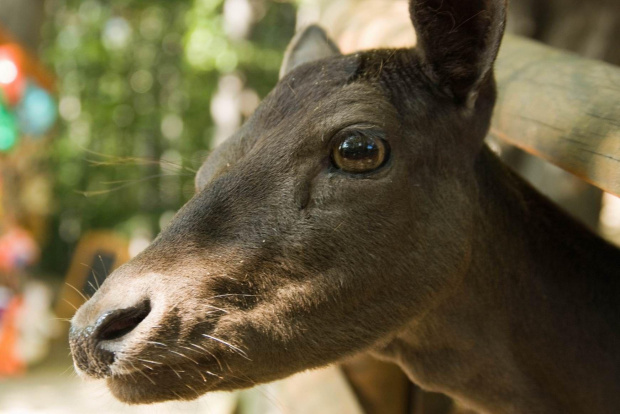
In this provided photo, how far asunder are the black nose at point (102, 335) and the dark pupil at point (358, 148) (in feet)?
2.52

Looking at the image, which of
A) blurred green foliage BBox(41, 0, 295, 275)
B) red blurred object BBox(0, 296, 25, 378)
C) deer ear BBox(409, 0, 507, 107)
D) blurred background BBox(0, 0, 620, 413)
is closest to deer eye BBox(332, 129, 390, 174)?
deer ear BBox(409, 0, 507, 107)

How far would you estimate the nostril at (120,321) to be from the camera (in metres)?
1.87

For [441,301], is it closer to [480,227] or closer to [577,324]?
[480,227]

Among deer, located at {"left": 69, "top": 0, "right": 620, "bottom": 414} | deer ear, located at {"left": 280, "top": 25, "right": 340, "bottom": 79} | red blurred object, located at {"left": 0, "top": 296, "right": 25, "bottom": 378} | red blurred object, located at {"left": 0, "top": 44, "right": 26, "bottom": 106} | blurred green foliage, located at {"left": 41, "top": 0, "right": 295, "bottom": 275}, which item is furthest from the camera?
blurred green foliage, located at {"left": 41, "top": 0, "right": 295, "bottom": 275}

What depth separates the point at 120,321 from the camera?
189 centimetres

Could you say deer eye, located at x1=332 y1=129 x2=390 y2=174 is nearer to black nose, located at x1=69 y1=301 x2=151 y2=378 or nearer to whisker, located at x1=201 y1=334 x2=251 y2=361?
whisker, located at x1=201 y1=334 x2=251 y2=361

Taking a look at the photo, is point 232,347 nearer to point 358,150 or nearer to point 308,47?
point 358,150

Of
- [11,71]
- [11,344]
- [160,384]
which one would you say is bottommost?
[11,344]

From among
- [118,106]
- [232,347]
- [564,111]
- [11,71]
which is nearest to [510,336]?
[564,111]

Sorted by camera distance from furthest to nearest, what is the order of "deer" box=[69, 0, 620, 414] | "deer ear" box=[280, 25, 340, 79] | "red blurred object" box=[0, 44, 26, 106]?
"red blurred object" box=[0, 44, 26, 106] < "deer ear" box=[280, 25, 340, 79] < "deer" box=[69, 0, 620, 414]

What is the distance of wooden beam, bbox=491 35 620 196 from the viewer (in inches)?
86.0

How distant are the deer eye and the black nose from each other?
0.75 metres

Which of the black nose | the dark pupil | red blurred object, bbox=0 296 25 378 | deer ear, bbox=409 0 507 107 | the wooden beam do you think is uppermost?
deer ear, bbox=409 0 507 107

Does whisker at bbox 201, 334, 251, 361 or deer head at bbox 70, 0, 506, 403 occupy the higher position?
deer head at bbox 70, 0, 506, 403
